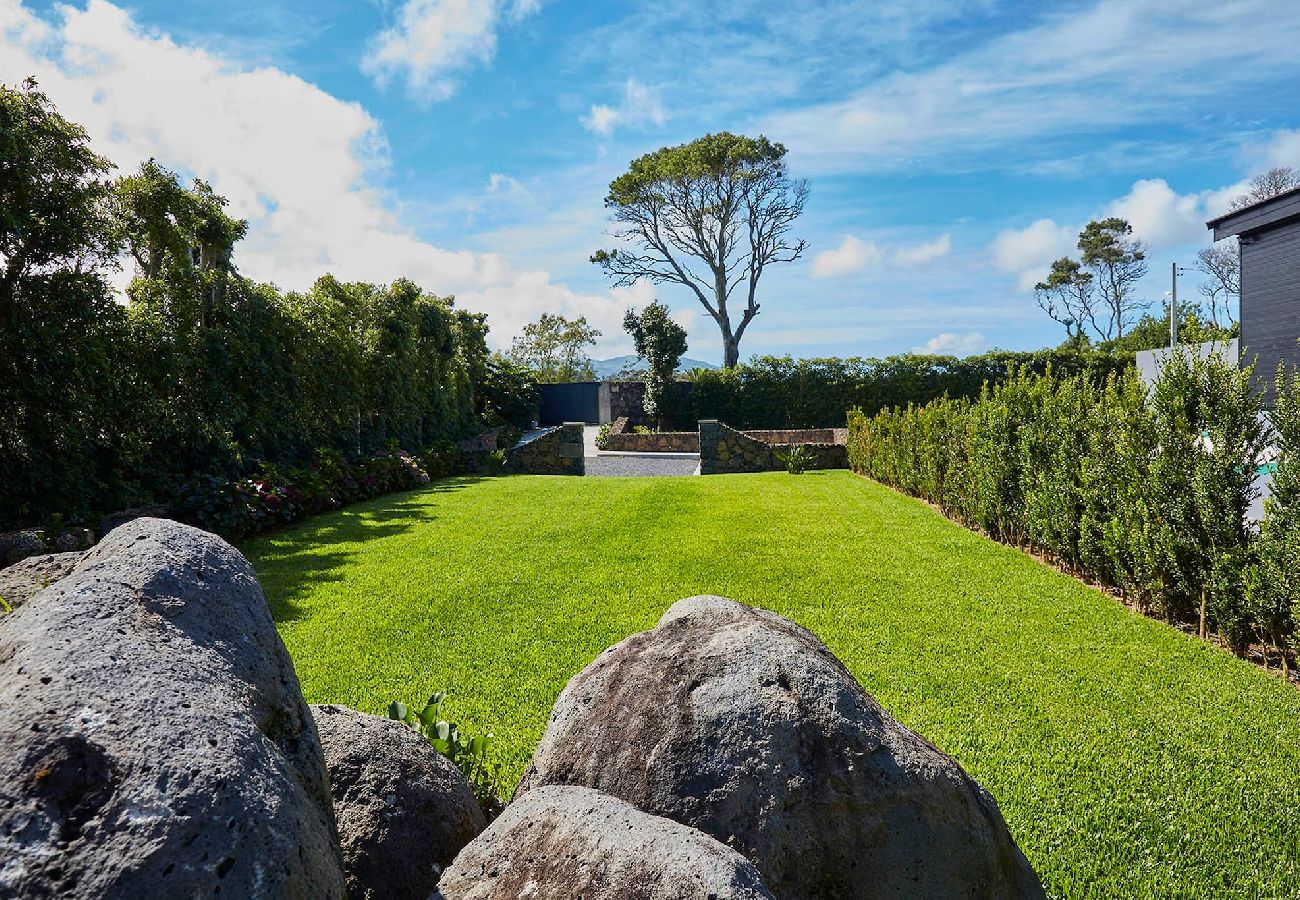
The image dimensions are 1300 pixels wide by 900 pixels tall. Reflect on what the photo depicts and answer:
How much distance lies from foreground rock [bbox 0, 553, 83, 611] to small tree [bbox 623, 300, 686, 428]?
2897cm

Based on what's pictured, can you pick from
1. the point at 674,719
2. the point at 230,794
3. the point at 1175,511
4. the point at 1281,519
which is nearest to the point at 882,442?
the point at 1175,511

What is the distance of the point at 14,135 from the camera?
8.76 meters

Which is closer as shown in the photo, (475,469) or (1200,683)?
(1200,683)

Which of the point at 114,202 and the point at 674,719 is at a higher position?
the point at 114,202

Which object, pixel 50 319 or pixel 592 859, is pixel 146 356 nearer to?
pixel 50 319

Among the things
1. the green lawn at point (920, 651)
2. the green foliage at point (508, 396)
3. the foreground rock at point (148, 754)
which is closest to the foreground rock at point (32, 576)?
the foreground rock at point (148, 754)

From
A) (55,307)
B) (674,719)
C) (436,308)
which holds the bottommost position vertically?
(674,719)

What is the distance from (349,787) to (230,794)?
1.17 metres

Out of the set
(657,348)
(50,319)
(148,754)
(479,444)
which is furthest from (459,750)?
(657,348)

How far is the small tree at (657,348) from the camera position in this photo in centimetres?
3145

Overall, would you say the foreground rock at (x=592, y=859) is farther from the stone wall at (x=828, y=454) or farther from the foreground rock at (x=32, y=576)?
the stone wall at (x=828, y=454)

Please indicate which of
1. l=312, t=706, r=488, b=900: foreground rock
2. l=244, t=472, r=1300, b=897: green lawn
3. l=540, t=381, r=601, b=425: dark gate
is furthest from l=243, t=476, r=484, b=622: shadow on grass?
l=540, t=381, r=601, b=425: dark gate

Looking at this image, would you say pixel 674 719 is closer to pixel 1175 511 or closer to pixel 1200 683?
pixel 1200 683

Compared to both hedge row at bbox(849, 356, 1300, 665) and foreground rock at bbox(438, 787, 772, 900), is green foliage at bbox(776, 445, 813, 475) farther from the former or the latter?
foreground rock at bbox(438, 787, 772, 900)
